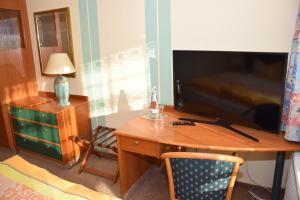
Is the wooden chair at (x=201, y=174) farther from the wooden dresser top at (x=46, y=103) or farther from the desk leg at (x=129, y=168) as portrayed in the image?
the wooden dresser top at (x=46, y=103)

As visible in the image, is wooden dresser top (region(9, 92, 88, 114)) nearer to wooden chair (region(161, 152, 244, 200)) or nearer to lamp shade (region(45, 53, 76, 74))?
lamp shade (region(45, 53, 76, 74))

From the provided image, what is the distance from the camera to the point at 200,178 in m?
1.39

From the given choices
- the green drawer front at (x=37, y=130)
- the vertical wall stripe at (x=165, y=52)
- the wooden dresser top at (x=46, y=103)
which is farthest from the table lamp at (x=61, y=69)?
the vertical wall stripe at (x=165, y=52)

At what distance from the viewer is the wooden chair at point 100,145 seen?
238cm

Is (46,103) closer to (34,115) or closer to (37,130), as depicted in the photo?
(34,115)

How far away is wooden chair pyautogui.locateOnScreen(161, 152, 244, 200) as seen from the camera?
131cm

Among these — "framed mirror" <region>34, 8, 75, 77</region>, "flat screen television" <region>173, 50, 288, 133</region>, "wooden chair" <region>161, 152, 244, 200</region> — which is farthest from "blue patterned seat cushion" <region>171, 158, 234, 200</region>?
"framed mirror" <region>34, 8, 75, 77</region>

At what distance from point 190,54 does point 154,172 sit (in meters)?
1.35

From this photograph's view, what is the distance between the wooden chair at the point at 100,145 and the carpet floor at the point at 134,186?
54 mm

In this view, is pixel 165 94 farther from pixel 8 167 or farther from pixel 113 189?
pixel 8 167

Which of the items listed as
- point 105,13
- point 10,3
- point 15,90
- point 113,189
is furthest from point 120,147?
point 10,3

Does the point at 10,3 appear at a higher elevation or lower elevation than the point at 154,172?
higher

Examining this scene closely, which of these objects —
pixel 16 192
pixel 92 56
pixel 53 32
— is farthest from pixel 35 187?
pixel 53 32

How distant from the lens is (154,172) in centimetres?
251
